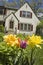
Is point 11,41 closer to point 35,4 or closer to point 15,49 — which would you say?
point 15,49

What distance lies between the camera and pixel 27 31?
130 feet

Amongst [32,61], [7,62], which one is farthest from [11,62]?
[32,61]

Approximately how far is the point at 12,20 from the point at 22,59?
36431 mm

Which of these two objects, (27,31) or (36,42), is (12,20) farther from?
(36,42)

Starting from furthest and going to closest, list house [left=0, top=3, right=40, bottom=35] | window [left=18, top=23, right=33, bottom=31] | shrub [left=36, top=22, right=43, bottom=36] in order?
shrub [left=36, top=22, right=43, bottom=36]
window [left=18, top=23, right=33, bottom=31]
house [left=0, top=3, right=40, bottom=35]

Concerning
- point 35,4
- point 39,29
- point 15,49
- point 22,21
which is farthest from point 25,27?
point 15,49

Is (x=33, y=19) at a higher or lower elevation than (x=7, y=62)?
lower

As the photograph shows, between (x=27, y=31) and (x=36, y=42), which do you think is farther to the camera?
(x=27, y=31)

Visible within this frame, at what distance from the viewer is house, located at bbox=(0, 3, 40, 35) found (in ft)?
128

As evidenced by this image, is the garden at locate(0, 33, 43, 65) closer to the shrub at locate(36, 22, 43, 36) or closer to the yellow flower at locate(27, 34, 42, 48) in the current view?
the yellow flower at locate(27, 34, 42, 48)

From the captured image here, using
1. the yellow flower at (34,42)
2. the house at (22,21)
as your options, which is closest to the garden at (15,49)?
the yellow flower at (34,42)

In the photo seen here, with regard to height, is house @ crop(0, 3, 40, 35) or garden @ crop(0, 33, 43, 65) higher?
garden @ crop(0, 33, 43, 65)

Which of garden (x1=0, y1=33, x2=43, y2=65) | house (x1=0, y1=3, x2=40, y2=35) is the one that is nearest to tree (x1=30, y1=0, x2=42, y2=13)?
house (x1=0, y1=3, x2=40, y2=35)

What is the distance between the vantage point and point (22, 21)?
132 feet
